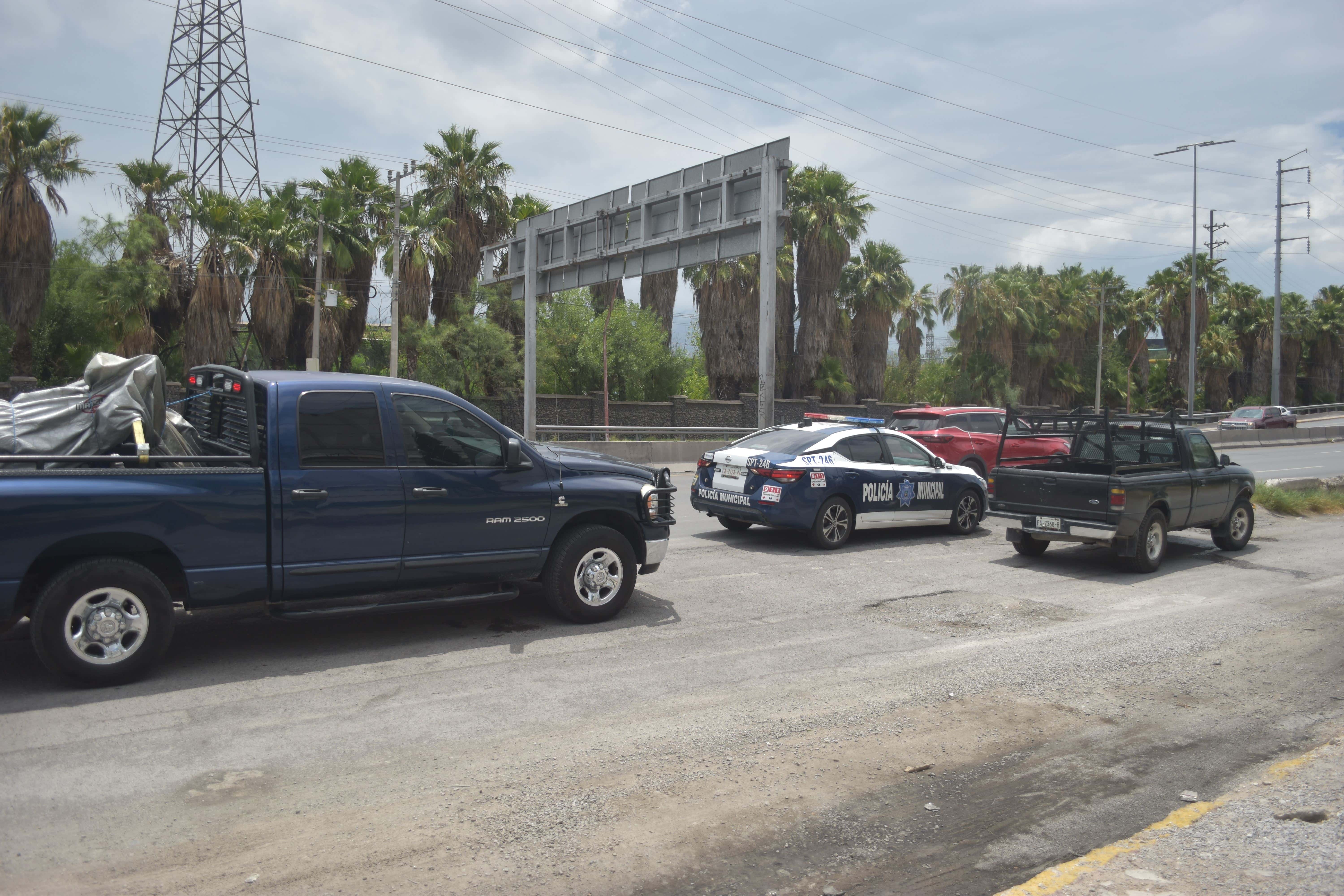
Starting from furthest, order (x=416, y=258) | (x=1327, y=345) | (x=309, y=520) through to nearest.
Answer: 1. (x=1327, y=345)
2. (x=416, y=258)
3. (x=309, y=520)

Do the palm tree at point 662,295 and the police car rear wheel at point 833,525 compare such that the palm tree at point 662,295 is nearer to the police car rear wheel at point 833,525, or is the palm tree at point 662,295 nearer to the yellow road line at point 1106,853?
the police car rear wheel at point 833,525

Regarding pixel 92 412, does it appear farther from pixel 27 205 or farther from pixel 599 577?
pixel 27 205

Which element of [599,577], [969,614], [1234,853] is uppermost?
[599,577]

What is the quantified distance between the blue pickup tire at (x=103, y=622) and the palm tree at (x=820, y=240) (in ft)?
141

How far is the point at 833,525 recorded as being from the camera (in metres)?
11.2

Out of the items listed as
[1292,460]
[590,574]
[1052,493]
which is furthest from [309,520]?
[1292,460]

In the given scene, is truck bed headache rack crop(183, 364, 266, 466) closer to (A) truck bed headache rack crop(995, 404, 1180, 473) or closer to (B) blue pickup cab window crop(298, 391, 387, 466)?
(B) blue pickup cab window crop(298, 391, 387, 466)

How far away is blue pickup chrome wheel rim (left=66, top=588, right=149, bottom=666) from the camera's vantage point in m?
5.61

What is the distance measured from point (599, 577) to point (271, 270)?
30.5 m

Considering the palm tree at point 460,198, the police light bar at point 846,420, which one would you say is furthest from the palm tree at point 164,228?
the police light bar at point 846,420

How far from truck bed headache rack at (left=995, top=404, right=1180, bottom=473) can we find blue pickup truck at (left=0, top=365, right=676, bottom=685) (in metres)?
5.43

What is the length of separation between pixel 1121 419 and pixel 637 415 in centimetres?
2546

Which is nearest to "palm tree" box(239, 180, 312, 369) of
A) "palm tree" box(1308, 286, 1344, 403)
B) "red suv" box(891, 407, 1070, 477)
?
"red suv" box(891, 407, 1070, 477)

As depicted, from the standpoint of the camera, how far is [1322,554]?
12078 millimetres
